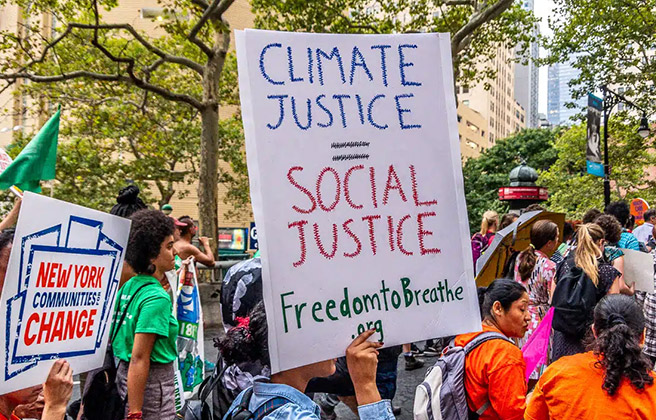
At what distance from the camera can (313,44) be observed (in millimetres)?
2031

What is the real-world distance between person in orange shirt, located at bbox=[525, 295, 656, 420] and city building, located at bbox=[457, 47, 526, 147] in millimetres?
85438

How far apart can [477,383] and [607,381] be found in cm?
67

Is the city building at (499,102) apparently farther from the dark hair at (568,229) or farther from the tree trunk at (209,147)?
the dark hair at (568,229)

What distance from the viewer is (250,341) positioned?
2102 millimetres

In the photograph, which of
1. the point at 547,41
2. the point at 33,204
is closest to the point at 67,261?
the point at 33,204

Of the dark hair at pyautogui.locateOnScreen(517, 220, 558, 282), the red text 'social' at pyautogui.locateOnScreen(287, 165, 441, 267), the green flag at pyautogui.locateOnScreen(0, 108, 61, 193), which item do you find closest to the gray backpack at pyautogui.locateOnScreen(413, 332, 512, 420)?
the red text 'social' at pyautogui.locateOnScreen(287, 165, 441, 267)

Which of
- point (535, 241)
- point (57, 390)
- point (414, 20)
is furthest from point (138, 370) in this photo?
point (414, 20)

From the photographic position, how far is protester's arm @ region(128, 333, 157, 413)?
9.77ft

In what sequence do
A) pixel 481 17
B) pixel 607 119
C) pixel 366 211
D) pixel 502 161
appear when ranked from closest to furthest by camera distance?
pixel 366 211 < pixel 481 17 < pixel 607 119 < pixel 502 161

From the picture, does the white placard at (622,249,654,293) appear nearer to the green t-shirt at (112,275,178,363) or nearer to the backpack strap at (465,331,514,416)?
the backpack strap at (465,331,514,416)

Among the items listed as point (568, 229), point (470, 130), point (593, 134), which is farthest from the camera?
point (470, 130)

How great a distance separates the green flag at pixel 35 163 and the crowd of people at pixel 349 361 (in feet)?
2.70

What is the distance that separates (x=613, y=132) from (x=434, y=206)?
2114 cm

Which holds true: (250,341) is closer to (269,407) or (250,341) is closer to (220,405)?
(269,407)
